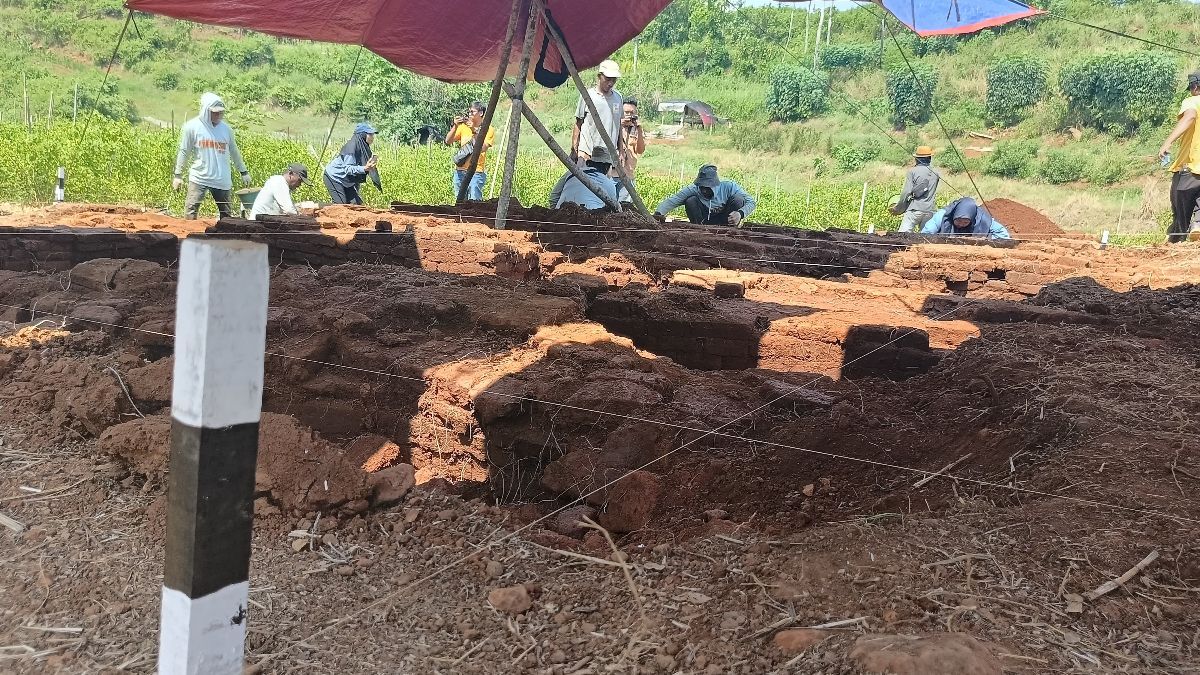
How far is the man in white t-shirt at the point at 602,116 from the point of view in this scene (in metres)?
9.97

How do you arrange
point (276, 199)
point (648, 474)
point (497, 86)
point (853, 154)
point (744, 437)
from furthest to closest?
point (853, 154) → point (276, 199) → point (497, 86) → point (744, 437) → point (648, 474)

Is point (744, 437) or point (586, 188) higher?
point (586, 188)

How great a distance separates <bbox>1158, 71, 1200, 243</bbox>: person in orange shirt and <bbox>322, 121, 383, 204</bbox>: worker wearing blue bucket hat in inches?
367

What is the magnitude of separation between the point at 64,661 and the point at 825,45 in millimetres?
56401

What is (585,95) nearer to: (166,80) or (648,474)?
(648,474)

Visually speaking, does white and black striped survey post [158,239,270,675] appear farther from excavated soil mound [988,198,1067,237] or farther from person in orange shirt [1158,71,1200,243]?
excavated soil mound [988,198,1067,237]

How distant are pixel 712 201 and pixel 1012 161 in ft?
90.8

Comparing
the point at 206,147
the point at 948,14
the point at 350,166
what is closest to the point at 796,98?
the point at 350,166

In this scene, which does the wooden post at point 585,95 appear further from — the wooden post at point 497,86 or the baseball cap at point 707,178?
the baseball cap at point 707,178

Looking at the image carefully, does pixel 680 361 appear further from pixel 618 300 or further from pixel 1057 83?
pixel 1057 83

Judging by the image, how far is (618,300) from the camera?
504cm

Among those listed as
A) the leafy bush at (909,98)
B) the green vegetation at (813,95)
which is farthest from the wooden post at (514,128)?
the leafy bush at (909,98)

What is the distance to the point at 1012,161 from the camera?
33.2 m

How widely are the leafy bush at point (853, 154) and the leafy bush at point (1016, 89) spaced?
747 cm
